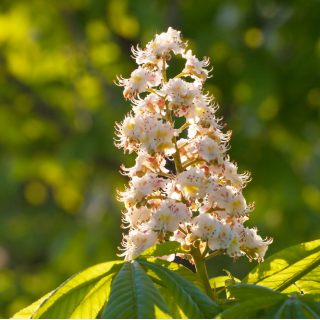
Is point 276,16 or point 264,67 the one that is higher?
point 276,16

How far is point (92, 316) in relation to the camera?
3.96ft

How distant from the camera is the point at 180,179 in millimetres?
1239

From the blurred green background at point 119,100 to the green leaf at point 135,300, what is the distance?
398cm

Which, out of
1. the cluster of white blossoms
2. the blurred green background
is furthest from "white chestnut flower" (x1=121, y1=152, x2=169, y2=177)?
the blurred green background

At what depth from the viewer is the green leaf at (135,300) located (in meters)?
0.84

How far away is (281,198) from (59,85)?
418 cm

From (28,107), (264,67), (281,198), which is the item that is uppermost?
(28,107)

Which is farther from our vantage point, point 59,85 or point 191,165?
point 59,85

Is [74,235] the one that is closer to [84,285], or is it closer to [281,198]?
[281,198]

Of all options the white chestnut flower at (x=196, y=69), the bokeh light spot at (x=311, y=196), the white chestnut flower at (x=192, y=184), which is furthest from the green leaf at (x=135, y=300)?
the bokeh light spot at (x=311, y=196)

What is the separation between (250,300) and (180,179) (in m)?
0.47

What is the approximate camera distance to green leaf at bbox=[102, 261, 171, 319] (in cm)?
84

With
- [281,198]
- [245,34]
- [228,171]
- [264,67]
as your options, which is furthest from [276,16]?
[228,171]

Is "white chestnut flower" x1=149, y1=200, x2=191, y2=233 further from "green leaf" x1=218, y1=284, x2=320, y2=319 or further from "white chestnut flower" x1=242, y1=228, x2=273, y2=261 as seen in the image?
"green leaf" x1=218, y1=284, x2=320, y2=319
